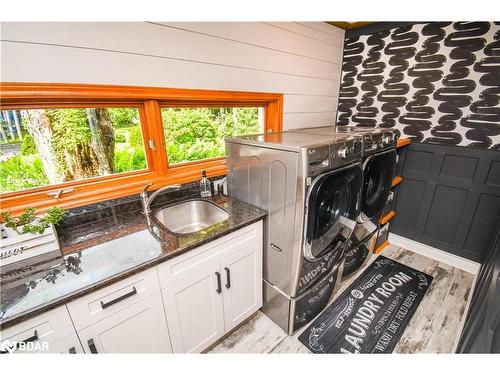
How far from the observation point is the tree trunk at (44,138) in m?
1.23

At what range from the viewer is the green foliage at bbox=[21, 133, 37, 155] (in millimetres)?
1231

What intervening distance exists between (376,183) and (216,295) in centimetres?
166

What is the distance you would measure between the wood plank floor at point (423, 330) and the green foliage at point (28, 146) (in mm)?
1710

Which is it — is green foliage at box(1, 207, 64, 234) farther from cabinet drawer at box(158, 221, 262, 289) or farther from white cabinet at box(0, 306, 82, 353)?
cabinet drawer at box(158, 221, 262, 289)

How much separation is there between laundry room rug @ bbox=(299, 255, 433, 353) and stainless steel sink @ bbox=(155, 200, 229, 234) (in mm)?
1139

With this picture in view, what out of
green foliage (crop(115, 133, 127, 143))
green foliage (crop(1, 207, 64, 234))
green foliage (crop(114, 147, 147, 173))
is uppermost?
green foliage (crop(115, 133, 127, 143))

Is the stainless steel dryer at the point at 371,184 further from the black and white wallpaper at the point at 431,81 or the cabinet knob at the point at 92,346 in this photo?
the cabinet knob at the point at 92,346

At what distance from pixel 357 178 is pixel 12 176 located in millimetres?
2109

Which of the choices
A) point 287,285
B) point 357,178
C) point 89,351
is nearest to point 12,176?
point 89,351

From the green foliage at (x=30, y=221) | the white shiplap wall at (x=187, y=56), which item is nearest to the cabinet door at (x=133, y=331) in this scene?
the green foliage at (x=30, y=221)

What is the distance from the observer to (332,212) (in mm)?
1597

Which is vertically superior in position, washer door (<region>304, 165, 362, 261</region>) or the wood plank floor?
washer door (<region>304, 165, 362, 261</region>)

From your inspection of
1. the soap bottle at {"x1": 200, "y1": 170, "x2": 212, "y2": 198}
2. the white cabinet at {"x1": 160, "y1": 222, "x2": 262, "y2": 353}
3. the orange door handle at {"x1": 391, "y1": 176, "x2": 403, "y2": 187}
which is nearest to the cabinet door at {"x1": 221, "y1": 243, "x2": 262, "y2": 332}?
the white cabinet at {"x1": 160, "y1": 222, "x2": 262, "y2": 353}

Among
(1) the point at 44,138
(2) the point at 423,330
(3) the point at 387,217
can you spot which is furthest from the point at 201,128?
(2) the point at 423,330
